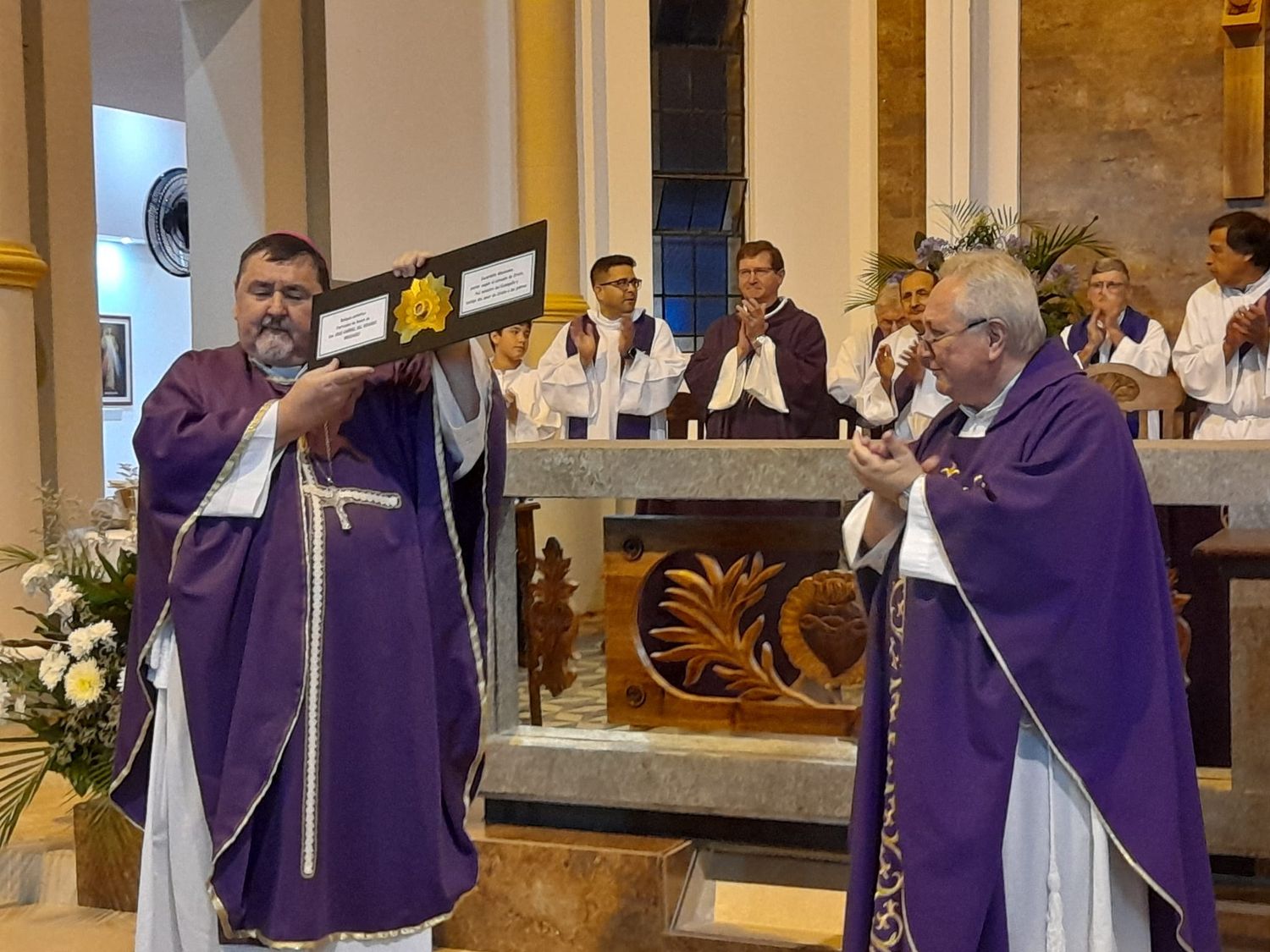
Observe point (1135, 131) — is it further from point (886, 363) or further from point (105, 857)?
point (105, 857)

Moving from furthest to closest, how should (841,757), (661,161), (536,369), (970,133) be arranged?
1. (661,161)
2. (970,133)
3. (536,369)
4. (841,757)

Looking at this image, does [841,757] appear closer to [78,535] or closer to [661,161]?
[78,535]

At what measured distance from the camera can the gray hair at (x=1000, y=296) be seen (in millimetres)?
2498

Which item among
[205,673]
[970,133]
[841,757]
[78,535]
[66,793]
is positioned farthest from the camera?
[970,133]

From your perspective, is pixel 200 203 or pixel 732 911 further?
pixel 200 203

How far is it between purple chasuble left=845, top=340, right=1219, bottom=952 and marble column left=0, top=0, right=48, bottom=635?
178 inches

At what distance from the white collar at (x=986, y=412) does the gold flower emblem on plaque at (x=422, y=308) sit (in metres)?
0.98

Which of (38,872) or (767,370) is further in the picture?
(767,370)

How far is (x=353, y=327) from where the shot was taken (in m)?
2.78

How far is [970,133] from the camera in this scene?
28.8ft

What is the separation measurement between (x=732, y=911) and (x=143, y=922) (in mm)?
1450

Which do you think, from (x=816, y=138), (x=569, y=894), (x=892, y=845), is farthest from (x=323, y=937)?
(x=816, y=138)

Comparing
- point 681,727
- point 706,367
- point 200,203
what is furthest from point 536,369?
point 681,727

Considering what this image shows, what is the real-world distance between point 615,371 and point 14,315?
2.63 m
